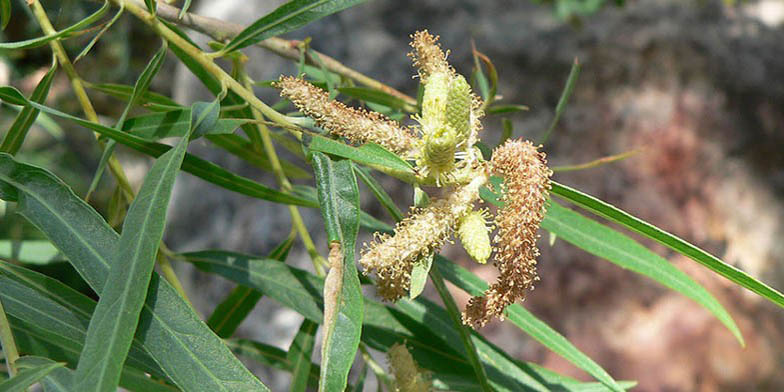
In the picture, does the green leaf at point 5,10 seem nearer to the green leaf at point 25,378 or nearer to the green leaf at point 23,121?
the green leaf at point 23,121

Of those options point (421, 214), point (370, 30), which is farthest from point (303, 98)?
point (370, 30)

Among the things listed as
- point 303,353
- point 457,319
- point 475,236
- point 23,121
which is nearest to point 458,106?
point 475,236

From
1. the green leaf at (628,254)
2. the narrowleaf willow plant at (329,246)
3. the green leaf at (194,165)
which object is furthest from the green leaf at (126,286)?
the green leaf at (628,254)

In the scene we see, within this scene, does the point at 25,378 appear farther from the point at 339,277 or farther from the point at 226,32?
the point at 226,32

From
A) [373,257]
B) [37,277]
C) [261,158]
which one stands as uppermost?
[261,158]

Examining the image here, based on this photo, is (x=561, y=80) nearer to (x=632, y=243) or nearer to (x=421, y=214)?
(x=632, y=243)

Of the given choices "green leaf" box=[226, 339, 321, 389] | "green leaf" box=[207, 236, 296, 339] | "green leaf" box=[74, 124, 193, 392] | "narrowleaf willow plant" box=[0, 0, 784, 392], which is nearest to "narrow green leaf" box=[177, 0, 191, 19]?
"narrowleaf willow plant" box=[0, 0, 784, 392]

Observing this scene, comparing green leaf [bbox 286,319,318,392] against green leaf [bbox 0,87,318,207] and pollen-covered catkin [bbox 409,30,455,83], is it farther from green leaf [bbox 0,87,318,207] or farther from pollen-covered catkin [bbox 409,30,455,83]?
pollen-covered catkin [bbox 409,30,455,83]
